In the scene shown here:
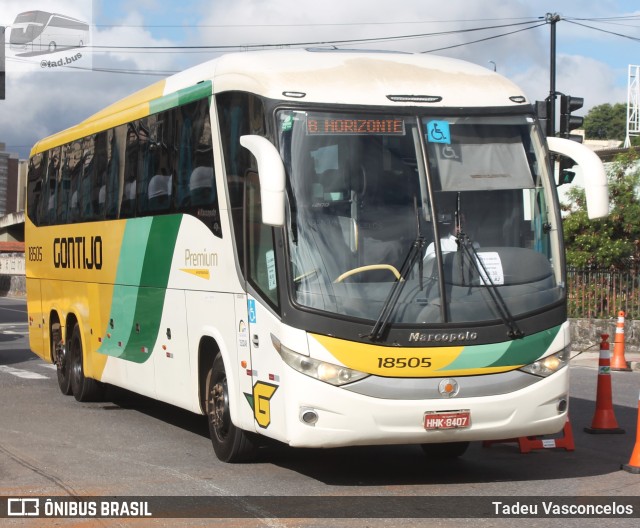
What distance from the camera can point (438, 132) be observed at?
9234 mm

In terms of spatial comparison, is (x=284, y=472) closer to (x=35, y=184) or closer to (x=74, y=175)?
(x=74, y=175)

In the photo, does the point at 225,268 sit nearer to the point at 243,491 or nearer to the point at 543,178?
the point at 243,491

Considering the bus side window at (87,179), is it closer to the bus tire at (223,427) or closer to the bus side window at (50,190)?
the bus side window at (50,190)

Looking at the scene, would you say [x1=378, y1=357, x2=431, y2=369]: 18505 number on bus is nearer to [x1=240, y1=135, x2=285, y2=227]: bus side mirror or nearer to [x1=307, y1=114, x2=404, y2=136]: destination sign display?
[x1=240, y1=135, x2=285, y2=227]: bus side mirror

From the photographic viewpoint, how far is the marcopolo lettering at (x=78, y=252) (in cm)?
1411

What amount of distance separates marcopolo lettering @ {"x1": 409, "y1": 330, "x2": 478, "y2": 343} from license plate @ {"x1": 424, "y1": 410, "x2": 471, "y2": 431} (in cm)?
54

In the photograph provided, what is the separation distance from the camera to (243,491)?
875cm

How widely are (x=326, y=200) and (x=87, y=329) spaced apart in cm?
655

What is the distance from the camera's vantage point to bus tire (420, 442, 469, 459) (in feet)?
34.6

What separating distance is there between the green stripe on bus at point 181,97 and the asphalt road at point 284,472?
11.0ft

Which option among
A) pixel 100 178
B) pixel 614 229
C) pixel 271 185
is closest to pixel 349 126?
pixel 271 185

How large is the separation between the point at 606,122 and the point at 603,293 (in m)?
87.0

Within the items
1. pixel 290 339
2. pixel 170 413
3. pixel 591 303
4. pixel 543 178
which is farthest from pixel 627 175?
pixel 290 339

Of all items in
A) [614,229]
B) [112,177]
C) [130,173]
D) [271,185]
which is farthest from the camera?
[614,229]
